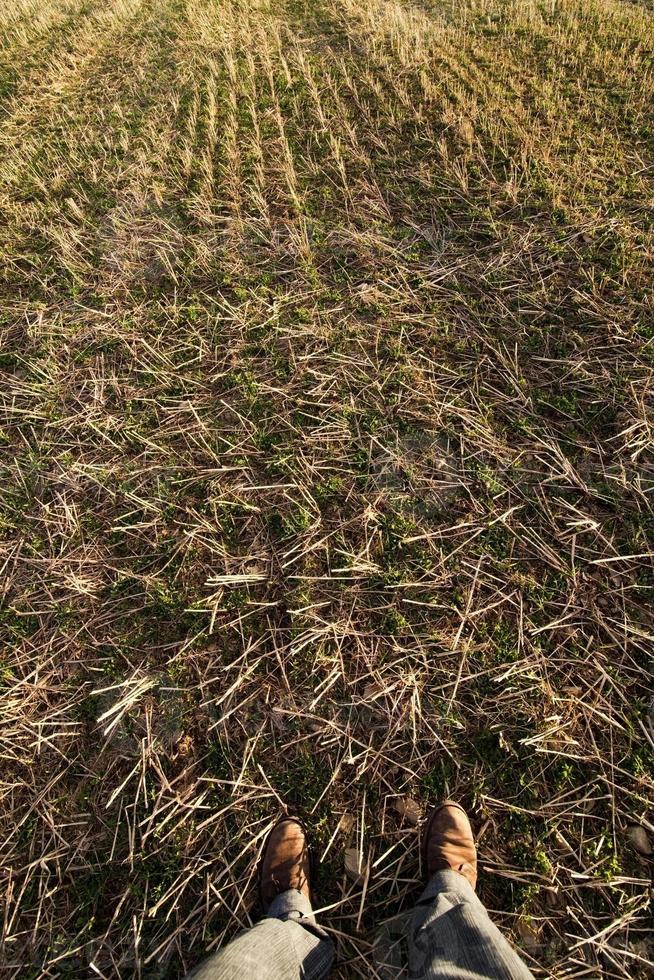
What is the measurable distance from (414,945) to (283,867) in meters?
0.63

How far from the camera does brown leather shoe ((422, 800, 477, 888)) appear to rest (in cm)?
210

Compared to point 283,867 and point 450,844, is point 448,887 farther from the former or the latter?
point 283,867

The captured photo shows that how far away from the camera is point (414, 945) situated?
6.18 ft

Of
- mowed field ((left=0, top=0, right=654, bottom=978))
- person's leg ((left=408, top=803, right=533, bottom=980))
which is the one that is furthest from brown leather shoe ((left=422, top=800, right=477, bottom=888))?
mowed field ((left=0, top=0, right=654, bottom=978))

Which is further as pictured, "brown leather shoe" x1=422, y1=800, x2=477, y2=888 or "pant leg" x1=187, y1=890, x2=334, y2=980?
"brown leather shoe" x1=422, y1=800, x2=477, y2=888

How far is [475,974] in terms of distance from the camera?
1650mm

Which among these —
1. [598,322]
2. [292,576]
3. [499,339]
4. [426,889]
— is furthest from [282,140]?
[426,889]

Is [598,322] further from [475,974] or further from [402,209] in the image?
[475,974]

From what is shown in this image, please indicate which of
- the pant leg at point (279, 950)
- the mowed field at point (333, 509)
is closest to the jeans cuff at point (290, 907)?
the pant leg at point (279, 950)

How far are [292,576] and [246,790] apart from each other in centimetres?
112

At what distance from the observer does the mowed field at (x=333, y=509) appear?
2.25 meters

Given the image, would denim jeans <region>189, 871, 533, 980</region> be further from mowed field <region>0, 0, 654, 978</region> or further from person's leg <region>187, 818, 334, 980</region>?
mowed field <region>0, 0, 654, 978</region>

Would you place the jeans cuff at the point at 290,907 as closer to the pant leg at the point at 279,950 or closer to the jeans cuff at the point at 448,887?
the pant leg at the point at 279,950

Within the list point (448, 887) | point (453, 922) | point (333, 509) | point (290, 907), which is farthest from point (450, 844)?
point (333, 509)
